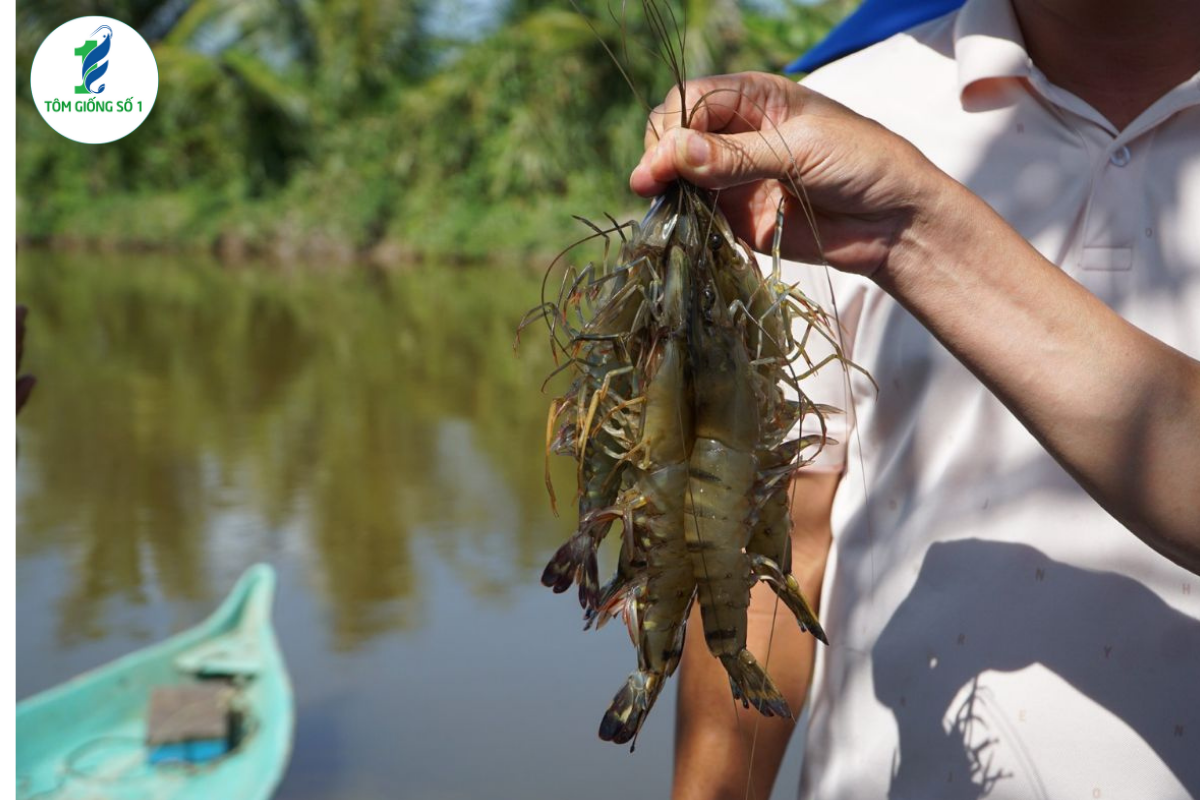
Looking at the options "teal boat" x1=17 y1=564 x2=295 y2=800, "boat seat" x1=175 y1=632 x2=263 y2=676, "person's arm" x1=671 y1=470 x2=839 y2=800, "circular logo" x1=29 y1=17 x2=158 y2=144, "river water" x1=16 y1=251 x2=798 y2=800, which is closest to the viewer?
"person's arm" x1=671 y1=470 x2=839 y2=800

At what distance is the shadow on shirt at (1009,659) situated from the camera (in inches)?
54.3

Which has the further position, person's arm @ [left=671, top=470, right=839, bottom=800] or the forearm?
person's arm @ [left=671, top=470, right=839, bottom=800]

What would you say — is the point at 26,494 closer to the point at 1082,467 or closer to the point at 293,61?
the point at 1082,467

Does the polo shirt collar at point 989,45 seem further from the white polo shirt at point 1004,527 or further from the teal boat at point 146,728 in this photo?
the teal boat at point 146,728

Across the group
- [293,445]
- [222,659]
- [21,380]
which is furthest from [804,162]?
[293,445]

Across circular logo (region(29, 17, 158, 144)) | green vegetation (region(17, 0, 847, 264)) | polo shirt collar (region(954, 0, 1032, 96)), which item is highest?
green vegetation (region(17, 0, 847, 264))

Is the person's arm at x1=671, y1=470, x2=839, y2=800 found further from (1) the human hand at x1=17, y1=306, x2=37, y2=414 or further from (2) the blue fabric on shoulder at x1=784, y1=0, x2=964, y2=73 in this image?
(1) the human hand at x1=17, y1=306, x2=37, y2=414

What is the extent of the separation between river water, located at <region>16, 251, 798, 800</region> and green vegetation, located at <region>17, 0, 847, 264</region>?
4.54 meters

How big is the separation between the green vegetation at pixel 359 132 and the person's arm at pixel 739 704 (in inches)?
638

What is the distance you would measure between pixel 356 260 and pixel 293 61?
12.8ft

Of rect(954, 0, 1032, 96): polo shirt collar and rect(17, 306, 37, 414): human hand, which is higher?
rect(954, 0, 1032, 96): polo shirt collar

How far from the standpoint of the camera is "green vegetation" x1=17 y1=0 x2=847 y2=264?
18.9 metres

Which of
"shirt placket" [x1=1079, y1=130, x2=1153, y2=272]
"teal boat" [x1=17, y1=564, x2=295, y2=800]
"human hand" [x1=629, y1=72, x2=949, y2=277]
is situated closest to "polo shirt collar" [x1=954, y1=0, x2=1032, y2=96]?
"shirt placket" [x1=1079, y1=130, x2=1153, y2=272]
